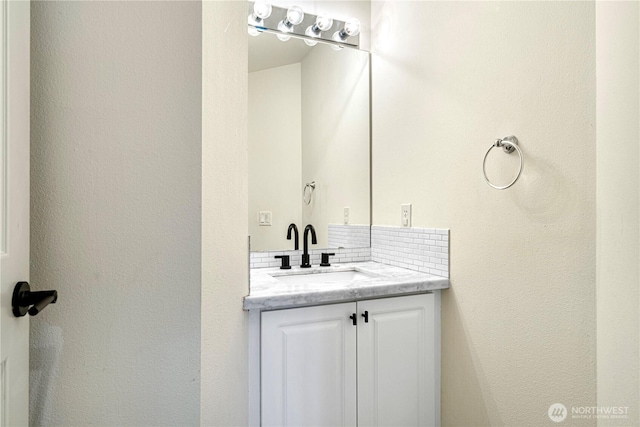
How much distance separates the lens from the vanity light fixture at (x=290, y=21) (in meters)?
1.83

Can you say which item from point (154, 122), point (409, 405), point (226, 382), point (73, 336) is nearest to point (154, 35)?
point (154, 122)

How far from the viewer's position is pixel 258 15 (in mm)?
1779

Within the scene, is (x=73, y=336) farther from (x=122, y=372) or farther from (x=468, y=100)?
(x=468, y=100)

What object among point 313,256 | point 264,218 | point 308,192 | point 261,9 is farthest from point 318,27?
point 313,256

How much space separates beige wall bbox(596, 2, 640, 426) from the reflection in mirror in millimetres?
1170

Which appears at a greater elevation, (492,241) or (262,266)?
(492,241)

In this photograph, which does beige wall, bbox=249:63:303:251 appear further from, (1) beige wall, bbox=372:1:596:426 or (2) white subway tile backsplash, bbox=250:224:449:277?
(1) beige wall, bbox=372:1:596:426

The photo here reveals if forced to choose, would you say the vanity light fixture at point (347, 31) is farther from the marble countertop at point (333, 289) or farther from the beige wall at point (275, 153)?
the marble countertop at point (333, 289)

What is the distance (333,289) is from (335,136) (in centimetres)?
100

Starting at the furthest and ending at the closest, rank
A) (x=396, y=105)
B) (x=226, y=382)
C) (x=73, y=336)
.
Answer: (x=396, y=105)
(x=226, y=382)
(x=73, y=336)

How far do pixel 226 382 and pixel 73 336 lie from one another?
0.40 m

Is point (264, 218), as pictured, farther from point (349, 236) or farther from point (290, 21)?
point (290, 21)

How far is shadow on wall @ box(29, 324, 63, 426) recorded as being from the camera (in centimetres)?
66

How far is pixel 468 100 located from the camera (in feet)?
4.48
